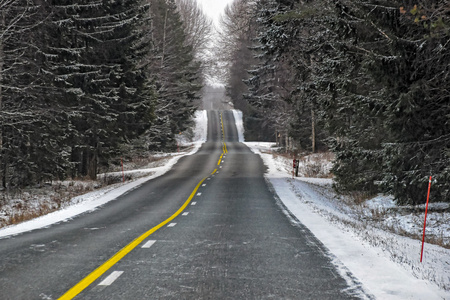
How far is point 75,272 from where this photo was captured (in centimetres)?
551

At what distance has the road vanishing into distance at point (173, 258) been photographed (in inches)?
187

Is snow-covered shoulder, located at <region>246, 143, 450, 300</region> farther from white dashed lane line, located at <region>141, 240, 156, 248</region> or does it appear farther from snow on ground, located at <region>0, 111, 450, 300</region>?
white dashed lane line, located at <region>141, 240, 156, 248</region>

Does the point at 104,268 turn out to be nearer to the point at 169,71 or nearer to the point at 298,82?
the point at 298,82

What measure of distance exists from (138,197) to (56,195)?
16.5 feet

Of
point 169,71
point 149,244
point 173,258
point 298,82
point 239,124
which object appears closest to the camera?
point 173,258

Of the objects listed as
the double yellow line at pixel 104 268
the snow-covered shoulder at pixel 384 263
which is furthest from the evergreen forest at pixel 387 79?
the double yellow line at pixel 104 268

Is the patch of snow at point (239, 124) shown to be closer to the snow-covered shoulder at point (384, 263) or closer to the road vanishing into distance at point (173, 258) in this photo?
the road vanishing into distance at point (173, 258)

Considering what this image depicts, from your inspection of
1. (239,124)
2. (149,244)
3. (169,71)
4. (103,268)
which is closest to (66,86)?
(149,244)

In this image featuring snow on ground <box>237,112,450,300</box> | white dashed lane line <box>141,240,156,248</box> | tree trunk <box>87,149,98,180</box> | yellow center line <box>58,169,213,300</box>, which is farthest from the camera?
tree trunk <box>87,149,98,180</box>

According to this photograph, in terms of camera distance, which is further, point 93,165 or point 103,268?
point 93,165

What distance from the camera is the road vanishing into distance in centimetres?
474

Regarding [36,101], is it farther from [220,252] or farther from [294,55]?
[220,252]

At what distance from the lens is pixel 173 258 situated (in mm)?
6375

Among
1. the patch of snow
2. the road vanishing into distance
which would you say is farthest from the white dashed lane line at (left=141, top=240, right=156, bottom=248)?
the patch of snow
